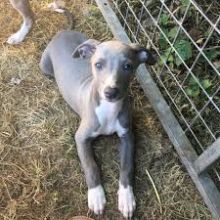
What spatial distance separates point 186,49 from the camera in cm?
338

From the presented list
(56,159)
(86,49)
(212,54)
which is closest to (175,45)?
(212,54)

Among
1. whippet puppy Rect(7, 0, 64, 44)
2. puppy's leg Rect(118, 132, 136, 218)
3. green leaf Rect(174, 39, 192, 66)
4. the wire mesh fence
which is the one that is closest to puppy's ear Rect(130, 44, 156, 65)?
the wire mesh fence

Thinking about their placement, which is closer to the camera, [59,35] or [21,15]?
[59,35]

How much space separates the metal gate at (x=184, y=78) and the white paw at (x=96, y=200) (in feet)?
2.10

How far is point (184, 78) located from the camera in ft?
11.2

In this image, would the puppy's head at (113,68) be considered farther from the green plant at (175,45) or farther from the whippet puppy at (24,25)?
the whippet puppy at (24,25)

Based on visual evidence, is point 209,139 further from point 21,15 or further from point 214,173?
point 21,15

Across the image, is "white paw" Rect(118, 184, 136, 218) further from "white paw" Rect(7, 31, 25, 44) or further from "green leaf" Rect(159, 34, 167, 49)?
"white paw" Rect(7, 31, 25, 44)

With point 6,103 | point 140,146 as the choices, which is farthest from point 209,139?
point 6,103

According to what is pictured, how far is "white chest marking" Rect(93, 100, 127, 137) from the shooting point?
2.83 metres

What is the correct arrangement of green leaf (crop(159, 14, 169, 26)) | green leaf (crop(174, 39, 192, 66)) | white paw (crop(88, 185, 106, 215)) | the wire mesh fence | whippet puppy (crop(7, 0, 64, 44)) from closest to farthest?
1. white paw (crop(88, 185, 106, 215))
2. the wire mesh fence
3. green leaf (crop(174, 39, 192, 66))
4. whippet puppy (crop(7, 0, 64, 44))
5. green leaf (crop(159, 14, 169, 26))

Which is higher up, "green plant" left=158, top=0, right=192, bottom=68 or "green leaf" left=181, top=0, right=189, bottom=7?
"green leaf" left=181, top=0, right=189, bottom=7

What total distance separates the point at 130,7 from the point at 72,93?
0.97 meters

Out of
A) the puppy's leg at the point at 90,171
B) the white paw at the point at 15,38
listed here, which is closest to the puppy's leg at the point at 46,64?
the white paw at the point at 15,38
